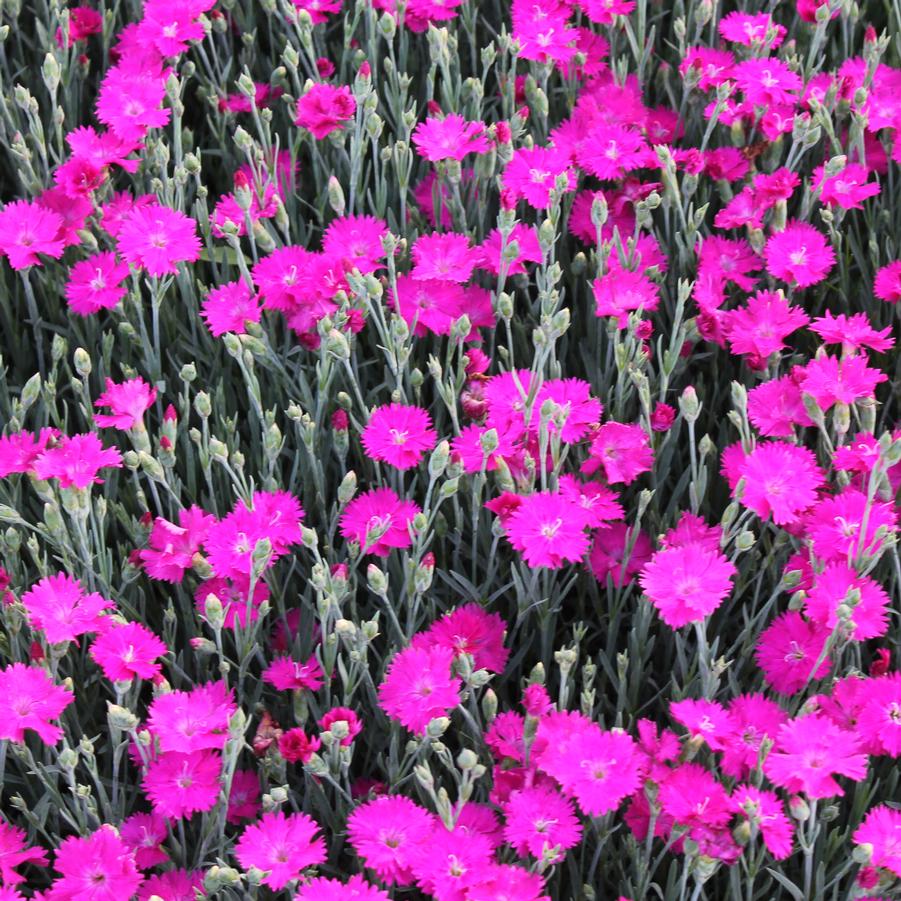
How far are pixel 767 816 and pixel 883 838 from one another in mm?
148

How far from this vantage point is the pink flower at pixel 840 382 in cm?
195

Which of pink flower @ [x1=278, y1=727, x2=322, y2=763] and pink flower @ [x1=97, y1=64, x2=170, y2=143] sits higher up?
pink flower @ [x1=97, y1=64, x2=170, y2=143]

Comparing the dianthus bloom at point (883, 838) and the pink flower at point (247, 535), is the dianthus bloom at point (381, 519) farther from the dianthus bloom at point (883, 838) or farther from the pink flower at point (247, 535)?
the dianthus bloom at point (883, 838)

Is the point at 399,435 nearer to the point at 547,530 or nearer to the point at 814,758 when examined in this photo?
the point at 547,530

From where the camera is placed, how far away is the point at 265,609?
1842 millimetres

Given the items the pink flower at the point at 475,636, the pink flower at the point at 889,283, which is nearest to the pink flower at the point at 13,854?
the pink flower at the point at 475,636

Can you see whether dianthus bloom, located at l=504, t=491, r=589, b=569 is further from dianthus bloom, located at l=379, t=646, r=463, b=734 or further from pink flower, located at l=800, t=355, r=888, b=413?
pink flower, located at l=800, t=355, r=888, b=413

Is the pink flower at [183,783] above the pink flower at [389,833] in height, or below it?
above

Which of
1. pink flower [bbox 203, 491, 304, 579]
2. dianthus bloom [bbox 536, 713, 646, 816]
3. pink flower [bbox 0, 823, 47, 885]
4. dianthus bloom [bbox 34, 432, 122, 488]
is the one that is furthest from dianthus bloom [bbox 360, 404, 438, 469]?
pink flower [bbox 0, 823, 47, 885]

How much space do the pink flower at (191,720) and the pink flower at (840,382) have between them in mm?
990

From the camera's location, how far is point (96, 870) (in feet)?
5.48

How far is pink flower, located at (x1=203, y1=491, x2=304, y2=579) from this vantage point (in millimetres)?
1859

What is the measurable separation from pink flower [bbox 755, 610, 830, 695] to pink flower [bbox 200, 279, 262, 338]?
1.01 m

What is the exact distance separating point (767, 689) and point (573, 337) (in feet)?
2.61
